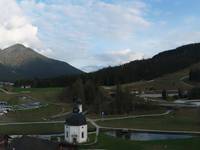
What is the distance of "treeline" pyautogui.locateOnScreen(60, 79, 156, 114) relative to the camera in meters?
127

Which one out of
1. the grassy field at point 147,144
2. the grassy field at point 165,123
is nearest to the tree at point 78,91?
the grassy field at point 165,123

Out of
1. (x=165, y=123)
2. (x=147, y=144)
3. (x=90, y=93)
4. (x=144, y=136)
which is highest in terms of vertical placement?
(x=90, y=93)

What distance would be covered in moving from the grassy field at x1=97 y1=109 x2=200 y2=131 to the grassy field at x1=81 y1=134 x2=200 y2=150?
636 inches

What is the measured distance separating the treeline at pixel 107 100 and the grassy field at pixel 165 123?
17.0 metres

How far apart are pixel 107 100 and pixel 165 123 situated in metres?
40.5

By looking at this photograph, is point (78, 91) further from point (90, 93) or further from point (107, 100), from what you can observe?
point (107, 100)

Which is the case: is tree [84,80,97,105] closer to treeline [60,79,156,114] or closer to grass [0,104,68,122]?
treeline [60,79,156,114]

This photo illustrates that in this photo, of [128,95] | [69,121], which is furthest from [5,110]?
[69,121]

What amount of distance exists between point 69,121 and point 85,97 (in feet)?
213

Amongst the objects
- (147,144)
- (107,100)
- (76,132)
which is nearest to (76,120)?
(76,132)

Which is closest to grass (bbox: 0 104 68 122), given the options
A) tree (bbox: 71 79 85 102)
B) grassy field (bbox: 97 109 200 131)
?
tree (bbox: 71 79 85 102)

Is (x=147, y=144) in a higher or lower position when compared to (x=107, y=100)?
lower

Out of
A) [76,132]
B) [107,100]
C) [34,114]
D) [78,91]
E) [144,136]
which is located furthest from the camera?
[78,91]

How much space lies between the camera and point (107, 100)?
13825cm
